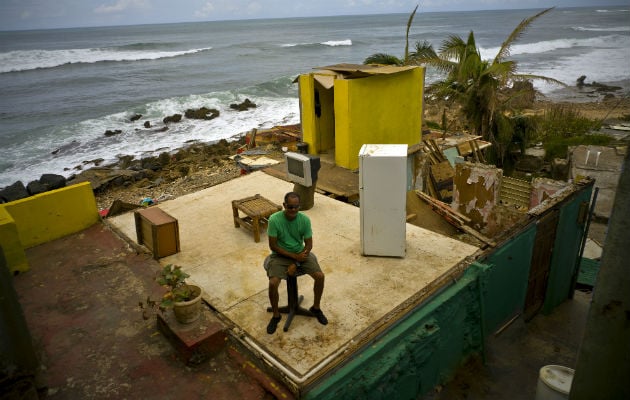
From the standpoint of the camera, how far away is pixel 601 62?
50.8m

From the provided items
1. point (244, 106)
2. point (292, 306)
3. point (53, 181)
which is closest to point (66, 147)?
point (53, 181)

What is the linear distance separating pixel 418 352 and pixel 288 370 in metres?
1.80

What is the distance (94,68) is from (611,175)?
59.1 metres

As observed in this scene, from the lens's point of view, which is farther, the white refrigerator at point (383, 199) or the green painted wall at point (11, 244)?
the green painted wall at point (11, 244)

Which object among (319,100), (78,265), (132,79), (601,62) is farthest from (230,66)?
(78,265)

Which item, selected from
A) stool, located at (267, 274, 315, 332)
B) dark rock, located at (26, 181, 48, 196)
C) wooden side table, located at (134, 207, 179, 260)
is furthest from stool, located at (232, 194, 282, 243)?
dark rock, located at (26, 181, 48, 196)

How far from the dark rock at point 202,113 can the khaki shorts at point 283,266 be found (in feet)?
95.0

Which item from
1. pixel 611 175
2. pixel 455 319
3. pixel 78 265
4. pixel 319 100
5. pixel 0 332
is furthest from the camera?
pixel 611 175

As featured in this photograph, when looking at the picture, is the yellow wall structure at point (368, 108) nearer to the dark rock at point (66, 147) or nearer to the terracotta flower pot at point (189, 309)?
the terracotta flower pot at point (189, 309)

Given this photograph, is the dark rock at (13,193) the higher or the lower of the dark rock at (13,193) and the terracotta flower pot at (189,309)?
the lower

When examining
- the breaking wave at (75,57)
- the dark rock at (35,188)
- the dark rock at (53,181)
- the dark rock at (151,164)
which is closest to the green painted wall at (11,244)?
the dark rock at (35,188)

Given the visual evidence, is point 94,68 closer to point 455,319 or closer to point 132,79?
point 132,79

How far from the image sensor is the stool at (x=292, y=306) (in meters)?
5.21

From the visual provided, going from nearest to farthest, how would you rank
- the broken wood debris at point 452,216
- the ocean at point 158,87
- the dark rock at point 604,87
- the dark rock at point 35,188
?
Result: the broken wood debris at point 452,216 < the dark rock at point 35,188 < the ocean at point 158,87 < the dark rock at point 604,87
